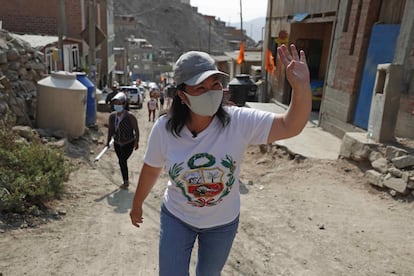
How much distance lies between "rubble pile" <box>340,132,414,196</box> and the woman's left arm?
11.8 feet

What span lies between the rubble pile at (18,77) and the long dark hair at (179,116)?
16.7ft

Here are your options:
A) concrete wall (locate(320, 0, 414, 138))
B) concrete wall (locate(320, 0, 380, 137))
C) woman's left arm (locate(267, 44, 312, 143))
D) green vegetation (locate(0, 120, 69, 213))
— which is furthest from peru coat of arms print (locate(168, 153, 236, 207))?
concrete wall (locate(320, 0, 380, 137))

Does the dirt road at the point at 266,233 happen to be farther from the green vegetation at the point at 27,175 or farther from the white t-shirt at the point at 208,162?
the white t-shirt at the point at 208,162

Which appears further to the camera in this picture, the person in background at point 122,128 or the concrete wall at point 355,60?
the concrete wall at point 355,60

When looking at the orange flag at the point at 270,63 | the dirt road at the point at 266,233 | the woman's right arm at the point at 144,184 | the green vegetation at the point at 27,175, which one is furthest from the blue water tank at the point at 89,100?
the woman's right arm at the point at 144,184

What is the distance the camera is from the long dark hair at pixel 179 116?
6.29 feet

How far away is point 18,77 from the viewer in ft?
24.4

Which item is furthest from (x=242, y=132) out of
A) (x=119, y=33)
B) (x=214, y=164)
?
(x=119, y=33)

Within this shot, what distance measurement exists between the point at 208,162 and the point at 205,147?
0.26 ft

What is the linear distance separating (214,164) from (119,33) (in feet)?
226

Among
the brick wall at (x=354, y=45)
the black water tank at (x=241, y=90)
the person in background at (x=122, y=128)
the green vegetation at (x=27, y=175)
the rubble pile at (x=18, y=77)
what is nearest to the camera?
the green vegetation at (x=27, y=175)

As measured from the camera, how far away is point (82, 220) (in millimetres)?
4020

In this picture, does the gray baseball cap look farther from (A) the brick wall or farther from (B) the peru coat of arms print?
(A) the brick wall

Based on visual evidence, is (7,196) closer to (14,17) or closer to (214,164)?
(214,164)
